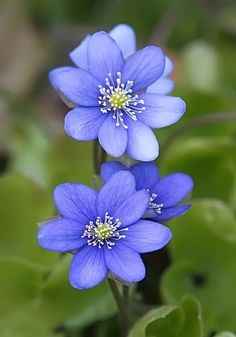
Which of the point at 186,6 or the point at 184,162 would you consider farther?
the point at 186,6

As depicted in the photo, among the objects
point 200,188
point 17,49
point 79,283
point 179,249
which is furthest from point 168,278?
point 17,49

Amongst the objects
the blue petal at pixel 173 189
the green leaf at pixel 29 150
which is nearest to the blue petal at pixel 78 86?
the blue petal at pixel 173 189

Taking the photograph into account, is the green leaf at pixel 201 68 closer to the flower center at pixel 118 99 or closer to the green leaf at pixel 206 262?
the green leaf at pixel 206 262

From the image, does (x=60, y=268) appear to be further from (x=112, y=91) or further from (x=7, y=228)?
(x=112, y=91)

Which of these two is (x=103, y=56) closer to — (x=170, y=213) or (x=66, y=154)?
(x=170, y=213)

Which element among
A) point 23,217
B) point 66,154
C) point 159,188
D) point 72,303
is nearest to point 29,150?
point 66,154
